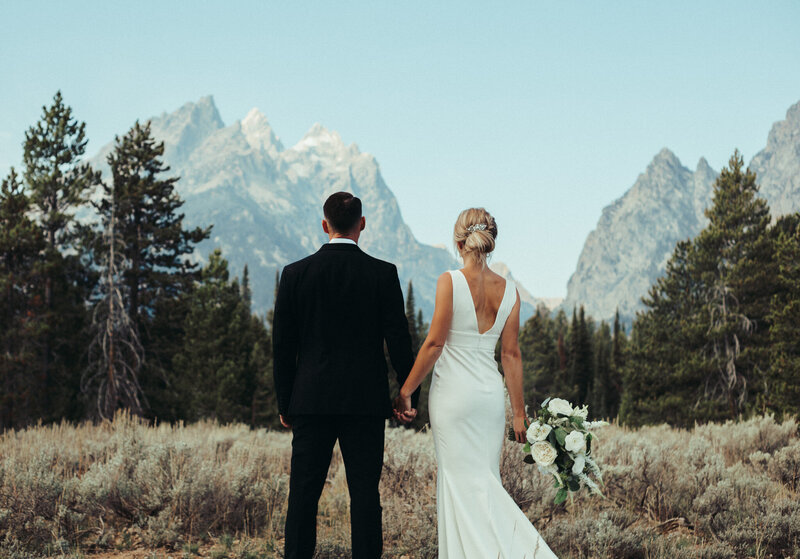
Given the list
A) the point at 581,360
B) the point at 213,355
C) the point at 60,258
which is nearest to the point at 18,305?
the point at 60,258

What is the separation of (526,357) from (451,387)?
6070 cm

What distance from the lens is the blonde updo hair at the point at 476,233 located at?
437cm

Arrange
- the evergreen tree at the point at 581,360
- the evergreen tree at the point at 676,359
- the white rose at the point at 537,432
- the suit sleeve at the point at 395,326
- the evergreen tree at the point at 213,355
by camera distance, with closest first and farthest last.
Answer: the suit sleeve at the point at 395,326 → the white rose at the point at 537,432 → the evergreen tree at the point at 213,355 → the evergreen tree at the point at 676,359 → the evergreen tree at the point at 581,360

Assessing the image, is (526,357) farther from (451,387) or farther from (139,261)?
(451,387)

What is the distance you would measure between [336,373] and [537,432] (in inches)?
55.3

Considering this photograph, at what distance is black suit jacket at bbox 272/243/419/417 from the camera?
402cm

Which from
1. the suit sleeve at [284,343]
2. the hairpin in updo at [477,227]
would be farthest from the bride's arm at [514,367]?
the suit sleeve at [284,343]

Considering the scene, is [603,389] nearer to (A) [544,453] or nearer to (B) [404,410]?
(A) [544,453]

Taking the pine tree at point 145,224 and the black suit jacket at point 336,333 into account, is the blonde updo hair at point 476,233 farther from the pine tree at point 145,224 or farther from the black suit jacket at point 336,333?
the pine tree at point 145,224

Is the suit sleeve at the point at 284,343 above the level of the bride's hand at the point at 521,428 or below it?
above

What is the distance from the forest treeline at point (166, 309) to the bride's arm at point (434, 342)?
24347 mm

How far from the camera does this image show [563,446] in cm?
429

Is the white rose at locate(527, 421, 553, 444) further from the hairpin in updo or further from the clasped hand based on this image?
the hairpin in updo

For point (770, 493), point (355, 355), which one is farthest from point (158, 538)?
point (770, 493)
